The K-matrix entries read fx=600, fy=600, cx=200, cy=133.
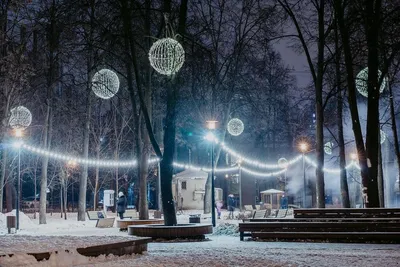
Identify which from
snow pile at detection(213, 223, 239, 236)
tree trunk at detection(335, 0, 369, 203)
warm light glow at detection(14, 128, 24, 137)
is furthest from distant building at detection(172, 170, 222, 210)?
tree trunk at detection(335, 0, 369, 203)

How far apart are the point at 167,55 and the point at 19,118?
14206mm

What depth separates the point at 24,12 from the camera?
3052cm

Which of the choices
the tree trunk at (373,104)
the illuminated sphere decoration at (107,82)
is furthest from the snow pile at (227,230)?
the illuminated sphere decoration at (107,82)

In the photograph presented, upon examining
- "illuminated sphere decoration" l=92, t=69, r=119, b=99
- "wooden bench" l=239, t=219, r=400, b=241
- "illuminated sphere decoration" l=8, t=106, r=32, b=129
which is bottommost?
"wooden bench" l=239, t=219, r=400, b=241

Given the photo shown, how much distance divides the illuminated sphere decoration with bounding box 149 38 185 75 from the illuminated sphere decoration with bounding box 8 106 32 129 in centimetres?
1289

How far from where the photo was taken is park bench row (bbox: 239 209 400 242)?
17.6 m

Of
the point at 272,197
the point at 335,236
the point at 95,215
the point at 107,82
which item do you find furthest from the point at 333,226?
the point at 272,197

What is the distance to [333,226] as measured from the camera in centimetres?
1816

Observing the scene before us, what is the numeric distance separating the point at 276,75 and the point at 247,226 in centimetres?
3717

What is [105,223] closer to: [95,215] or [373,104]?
[95,215]

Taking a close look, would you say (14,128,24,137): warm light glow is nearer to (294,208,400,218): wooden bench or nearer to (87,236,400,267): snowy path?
(294,208,400,218): wooden bench

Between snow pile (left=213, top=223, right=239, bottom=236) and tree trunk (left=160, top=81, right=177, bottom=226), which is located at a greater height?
tree trunk (left=160, top=81, right=177, bottom=226)

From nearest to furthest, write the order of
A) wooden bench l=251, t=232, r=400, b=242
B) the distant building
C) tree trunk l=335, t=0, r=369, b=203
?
wooden bench l=251, t=232, r=400, b=242
tree trunk l=335, t=0, r=369, b=203
the distant building

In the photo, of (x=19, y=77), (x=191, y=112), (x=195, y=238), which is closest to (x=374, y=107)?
(x=195, y=238)
